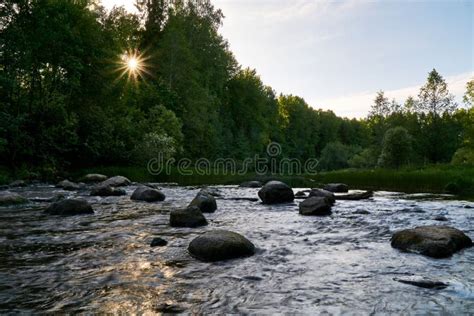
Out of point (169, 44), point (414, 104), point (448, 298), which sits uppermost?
point (169, 44)

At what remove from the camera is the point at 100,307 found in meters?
3.92

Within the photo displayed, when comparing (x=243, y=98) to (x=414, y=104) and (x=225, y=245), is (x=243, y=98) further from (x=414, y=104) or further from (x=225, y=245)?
(x=225, y=245)

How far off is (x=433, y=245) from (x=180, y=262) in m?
4.20

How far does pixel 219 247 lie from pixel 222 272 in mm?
800

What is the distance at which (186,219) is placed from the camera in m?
9.09

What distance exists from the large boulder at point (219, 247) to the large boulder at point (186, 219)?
8.76ft

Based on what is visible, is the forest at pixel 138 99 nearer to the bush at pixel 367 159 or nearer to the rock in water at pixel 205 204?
the bush at pixel 367 159

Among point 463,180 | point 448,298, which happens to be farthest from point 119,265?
point 463,180

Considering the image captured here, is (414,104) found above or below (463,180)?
above

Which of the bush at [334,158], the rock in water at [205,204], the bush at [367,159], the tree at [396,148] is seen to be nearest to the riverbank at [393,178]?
the rock in water at [205,204]

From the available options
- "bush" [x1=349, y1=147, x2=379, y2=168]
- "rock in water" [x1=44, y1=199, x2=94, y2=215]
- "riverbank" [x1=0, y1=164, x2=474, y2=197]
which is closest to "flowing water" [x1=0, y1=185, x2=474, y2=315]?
"rock in water" [x1=44, y1=199, x2=94, y2=215]

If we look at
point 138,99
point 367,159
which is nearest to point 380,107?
point 367,159

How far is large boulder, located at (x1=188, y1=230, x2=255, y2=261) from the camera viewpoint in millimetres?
6062

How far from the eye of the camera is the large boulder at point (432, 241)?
6.26 m
